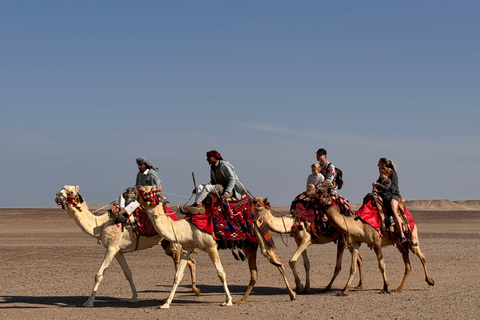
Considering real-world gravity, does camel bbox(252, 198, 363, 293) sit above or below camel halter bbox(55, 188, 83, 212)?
below

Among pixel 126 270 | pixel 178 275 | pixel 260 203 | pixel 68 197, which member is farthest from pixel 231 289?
pixel 68 197

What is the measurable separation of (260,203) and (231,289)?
267 centimetres

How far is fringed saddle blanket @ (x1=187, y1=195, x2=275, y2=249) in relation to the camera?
509 inches

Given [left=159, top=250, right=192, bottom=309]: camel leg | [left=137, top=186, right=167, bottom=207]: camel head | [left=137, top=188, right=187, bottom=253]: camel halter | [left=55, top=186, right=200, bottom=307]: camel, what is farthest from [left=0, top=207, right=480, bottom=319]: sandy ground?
[left=137, top=186, right=167, bottom=207]: camel head

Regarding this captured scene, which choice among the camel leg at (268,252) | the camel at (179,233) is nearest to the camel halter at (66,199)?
the camel at (179,233)

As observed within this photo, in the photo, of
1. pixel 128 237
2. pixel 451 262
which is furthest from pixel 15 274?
pixel 451 262

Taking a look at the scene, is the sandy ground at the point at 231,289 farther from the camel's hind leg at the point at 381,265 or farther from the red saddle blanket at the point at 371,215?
the red saddle blanket at the point at 371,215

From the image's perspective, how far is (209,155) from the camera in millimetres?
13094

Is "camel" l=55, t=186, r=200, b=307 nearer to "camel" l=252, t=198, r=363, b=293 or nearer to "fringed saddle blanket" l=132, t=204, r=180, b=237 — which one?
"fringed saddle blanket" l=132, t=204, r=180, b=237

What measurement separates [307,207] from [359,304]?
2.56 m

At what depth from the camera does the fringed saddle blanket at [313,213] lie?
1484cm

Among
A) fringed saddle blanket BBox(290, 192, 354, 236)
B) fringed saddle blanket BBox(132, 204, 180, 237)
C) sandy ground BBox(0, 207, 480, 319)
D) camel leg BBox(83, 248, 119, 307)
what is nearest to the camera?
sandy ground BBox(0, 207, 480, 319)

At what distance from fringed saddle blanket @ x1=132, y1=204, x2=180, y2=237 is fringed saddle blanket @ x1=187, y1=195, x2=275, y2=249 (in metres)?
1.13

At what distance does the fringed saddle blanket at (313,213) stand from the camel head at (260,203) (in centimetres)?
62
